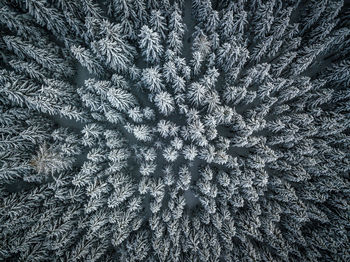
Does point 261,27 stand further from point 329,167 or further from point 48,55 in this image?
point 48,55

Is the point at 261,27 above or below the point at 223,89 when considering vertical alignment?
above

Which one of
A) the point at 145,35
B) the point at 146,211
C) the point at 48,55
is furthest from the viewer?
the point at 146,211

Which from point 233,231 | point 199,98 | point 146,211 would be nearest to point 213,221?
point 233,231

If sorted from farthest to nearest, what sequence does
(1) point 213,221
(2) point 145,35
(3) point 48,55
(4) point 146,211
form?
(4) point 146,211 < (1) point 213,221 < (3) point 48,55 < (2) point 145,35

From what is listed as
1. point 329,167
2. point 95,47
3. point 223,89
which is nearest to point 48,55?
point 95,47

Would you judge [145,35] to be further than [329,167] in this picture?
No

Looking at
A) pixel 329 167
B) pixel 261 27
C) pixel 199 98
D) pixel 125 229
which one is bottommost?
pixel 125 229

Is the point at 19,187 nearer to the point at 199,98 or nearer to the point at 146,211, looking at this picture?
the point at 146,211
